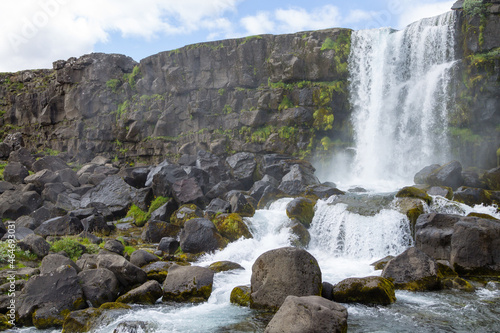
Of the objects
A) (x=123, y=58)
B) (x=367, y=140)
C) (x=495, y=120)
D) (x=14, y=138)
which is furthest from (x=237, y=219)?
(x=14, y=138)

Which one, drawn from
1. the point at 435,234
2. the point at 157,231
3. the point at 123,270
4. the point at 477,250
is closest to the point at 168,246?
the point at 157,231

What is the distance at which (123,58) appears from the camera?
45000mm

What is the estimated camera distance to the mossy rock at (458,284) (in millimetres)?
11986

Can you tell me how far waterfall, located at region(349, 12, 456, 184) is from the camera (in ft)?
93.1

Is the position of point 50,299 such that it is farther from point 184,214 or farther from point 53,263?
point 184,214

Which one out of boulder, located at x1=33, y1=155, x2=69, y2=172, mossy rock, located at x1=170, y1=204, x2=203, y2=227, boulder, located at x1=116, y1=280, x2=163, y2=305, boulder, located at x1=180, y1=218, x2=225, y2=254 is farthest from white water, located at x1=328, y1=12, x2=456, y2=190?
boulder, located at x1=33, y1=155, x2=69, y2=172

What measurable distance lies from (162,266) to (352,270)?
6.56 metres

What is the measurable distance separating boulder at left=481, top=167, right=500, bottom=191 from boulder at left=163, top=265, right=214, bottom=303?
16787 mm

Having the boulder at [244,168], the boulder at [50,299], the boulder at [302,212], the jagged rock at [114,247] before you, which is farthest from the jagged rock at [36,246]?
the boulder at [244,168]

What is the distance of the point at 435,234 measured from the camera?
14969 millimetres

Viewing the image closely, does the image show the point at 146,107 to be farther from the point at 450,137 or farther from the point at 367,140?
the point at 450,137

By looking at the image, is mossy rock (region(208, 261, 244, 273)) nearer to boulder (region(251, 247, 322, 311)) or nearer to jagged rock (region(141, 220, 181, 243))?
boulder (region(251, 247, 322, 311))

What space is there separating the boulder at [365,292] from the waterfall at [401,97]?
18.2 metres

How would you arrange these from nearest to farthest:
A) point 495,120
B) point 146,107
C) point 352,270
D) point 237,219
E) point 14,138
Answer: point 352,270
point 237,219
point 495,120
point 146,107
point 14,138
